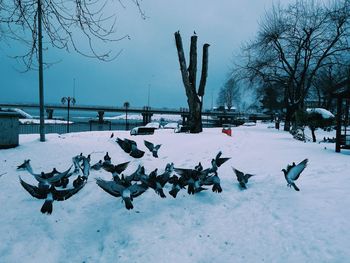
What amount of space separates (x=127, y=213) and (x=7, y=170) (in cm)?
320

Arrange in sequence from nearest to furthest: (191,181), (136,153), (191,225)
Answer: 1. (191,225)
2. (191,181)
3. (136,153)

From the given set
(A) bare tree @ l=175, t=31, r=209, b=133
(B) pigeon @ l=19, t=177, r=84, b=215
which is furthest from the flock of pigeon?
(A) bare tree @ l=175, t=31, r=209, b=133

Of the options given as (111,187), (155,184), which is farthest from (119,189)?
(155,184)

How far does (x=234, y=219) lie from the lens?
3.36 metres

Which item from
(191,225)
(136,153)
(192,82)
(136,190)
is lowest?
(191,225)

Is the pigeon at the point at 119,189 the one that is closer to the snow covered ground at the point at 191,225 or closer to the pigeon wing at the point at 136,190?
the pigeon wing at the point at 136,190

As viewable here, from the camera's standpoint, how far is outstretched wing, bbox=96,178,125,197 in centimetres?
355

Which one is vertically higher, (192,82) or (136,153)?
(192,82)

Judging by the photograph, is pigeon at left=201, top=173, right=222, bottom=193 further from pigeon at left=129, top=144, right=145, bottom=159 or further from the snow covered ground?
pigeon at left=129, top=144, right=145, bottom=159

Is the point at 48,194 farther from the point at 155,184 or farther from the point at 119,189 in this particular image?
the point at 155,184

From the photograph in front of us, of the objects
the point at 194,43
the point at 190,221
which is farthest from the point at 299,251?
the point at 194,43

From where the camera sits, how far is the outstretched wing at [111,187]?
3.55 m

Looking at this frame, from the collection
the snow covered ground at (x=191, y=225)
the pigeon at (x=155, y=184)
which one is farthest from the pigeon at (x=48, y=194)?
the pigeon at (x=155, y=184)

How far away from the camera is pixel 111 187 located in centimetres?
362
